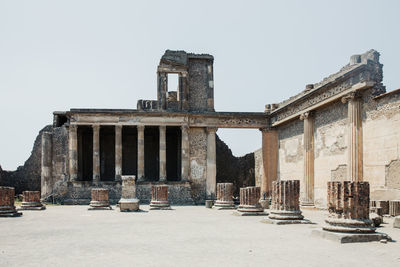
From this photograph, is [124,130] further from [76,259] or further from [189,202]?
[76,259]

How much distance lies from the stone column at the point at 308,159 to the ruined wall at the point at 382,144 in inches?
154

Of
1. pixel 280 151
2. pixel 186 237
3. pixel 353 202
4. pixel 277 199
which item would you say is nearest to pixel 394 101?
pixel 277 199

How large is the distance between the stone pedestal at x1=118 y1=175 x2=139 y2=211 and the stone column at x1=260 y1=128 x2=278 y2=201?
870 centimetres

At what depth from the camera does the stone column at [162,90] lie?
2320cm

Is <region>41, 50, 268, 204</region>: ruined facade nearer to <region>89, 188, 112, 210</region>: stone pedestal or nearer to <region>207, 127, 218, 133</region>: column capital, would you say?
<region>207, 127, 218, 133</region>: column capital

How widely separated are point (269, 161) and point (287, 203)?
11.7m

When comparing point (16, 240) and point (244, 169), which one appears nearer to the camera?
point (16, 240)

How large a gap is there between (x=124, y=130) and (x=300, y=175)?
11808 millimetres

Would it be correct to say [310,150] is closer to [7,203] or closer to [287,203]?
[287,203]

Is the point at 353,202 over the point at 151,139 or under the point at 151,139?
under

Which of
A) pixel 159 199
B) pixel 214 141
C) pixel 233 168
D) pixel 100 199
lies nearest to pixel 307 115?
pixel 214 141

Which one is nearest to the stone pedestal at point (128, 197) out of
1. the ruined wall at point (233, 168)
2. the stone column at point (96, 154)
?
the stone column at point (96, 154)

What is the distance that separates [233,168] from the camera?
29.8m

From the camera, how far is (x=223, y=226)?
10.0 meters
